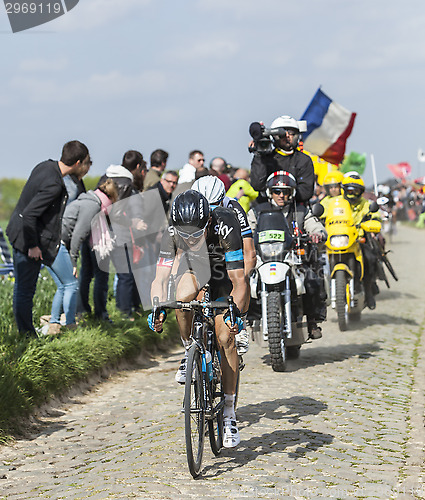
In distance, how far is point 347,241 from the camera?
1183 centimetres

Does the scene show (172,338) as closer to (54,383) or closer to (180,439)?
(54,383)

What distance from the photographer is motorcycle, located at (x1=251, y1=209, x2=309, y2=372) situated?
883 cm

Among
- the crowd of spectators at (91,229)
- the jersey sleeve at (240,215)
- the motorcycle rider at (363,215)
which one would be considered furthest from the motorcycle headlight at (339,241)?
the jersey sleeve at (240,215)

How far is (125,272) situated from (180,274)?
4.98m

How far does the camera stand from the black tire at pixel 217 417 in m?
5.77

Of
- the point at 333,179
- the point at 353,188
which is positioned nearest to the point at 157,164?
the point at 353,188

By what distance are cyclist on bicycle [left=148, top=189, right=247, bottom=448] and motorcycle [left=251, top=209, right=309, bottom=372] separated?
2852mm

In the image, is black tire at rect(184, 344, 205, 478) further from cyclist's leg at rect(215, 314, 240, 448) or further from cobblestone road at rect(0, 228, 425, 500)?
cyclist's leg at rect(215, 314, 240, 448)

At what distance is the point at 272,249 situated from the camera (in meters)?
9.08

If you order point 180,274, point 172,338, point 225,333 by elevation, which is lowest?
point 172,338

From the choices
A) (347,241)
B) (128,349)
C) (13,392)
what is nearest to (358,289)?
(347,241)

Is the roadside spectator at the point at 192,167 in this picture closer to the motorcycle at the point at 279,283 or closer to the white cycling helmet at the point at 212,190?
the motorcycle at the point at 279,283

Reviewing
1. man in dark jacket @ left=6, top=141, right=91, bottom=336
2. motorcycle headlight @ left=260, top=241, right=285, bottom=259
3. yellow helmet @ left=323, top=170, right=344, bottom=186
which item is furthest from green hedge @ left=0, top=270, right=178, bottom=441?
yellow helmet @ left=323, top=170, right=344, bottom=186

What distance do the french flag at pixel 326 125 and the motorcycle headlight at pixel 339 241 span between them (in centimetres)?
625
